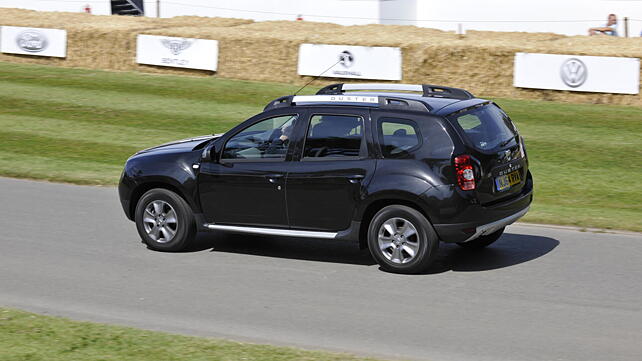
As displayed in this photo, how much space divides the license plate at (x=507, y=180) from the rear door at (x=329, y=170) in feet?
4.14

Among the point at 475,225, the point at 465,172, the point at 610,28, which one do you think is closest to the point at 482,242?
the point at 475,225

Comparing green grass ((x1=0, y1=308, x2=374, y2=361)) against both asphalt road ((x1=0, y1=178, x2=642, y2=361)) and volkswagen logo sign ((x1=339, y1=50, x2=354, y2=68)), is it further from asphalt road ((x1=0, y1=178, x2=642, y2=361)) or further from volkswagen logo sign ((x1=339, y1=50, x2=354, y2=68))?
volkswagen logo sign ((x1=339, y1=50, x2=354, y2=68))

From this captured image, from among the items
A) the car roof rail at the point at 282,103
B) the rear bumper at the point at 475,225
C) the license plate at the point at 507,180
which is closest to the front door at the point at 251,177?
the car roof rail at the point at 282,103

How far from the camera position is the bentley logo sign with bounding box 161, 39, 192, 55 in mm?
26022

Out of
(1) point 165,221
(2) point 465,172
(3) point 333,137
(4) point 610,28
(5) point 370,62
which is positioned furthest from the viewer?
(4) point 610,28

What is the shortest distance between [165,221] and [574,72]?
42.2ft

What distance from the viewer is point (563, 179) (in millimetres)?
15133

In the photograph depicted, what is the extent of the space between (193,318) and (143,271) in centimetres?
184

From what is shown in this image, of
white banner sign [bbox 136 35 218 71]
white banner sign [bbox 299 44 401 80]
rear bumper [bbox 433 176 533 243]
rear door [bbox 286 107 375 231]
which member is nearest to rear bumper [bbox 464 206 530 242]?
rear bumper [bbox 433 176 533 243]

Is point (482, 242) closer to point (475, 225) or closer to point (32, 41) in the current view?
Answer: point (475, 225)

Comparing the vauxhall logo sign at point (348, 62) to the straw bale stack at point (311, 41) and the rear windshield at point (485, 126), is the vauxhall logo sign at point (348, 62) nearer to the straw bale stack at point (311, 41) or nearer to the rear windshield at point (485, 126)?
the straw bale stack at point (311, 41)

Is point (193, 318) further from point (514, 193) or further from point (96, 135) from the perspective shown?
point (96, 135)

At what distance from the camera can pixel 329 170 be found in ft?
32.3

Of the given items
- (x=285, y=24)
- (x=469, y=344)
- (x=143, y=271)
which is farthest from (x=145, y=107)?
(x=469, y=344)
